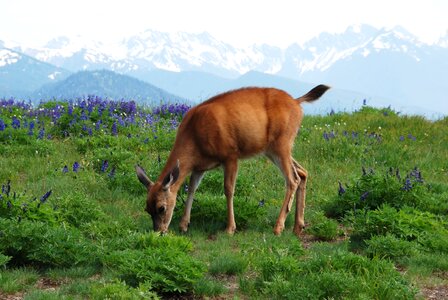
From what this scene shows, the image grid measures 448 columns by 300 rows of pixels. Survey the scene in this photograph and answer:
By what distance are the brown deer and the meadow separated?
1.48ft

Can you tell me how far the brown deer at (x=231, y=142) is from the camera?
26.5ft

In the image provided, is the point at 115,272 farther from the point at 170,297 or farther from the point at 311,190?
the point at 311,190

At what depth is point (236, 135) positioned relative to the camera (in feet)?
26.9

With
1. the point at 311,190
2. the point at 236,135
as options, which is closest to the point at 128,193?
the point at 236,135

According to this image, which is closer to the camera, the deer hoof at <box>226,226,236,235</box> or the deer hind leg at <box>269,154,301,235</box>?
the deer hoof at <box>226,226,236,235</box>

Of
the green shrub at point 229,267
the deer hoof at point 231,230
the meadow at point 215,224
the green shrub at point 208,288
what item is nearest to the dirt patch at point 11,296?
the meadow at point 215,224

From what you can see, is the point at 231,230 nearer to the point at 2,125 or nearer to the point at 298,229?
the point at 298,229

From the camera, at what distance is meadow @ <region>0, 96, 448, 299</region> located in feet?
18.6

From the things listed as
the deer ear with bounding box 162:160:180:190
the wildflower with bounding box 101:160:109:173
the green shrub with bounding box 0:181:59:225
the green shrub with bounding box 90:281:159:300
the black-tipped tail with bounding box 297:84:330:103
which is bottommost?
the wildflower with bounding box 101:160:109:173

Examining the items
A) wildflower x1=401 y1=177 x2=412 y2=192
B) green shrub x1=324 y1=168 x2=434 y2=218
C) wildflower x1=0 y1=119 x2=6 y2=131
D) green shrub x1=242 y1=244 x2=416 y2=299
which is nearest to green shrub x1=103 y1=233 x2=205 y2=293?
green shrub x1=242 y1=244 x2=416 y2=299

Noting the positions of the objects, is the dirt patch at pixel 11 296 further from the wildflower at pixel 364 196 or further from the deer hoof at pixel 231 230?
the wildflower at pixel 364 196

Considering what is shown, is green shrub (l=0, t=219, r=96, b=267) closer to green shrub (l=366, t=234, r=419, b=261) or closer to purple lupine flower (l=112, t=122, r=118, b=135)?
green shrub (l=366, t=234, r=419, b=261)

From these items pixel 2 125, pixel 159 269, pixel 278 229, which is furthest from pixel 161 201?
pixel 2 125

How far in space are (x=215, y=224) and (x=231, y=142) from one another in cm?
132
